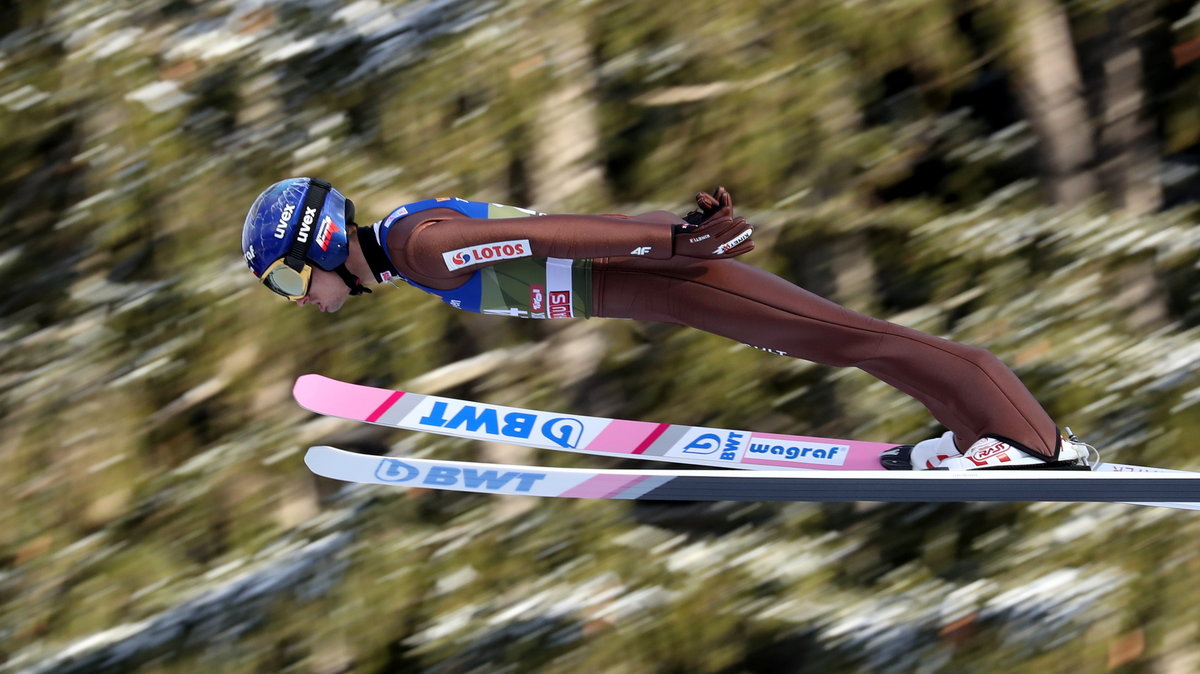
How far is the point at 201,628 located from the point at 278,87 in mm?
2190

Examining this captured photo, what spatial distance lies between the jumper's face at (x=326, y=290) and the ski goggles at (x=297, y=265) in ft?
0.07

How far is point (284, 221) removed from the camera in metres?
2.81

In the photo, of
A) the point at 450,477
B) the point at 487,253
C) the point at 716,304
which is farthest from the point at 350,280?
the point at 716,304

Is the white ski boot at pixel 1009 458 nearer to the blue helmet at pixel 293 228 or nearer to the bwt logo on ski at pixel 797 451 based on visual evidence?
the bwt logo on ski at pixel 797 451

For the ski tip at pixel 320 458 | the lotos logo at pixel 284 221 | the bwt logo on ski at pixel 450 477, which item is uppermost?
the lotos logo at pixel 284 221

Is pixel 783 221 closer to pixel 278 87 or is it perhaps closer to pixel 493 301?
pixel 493 301

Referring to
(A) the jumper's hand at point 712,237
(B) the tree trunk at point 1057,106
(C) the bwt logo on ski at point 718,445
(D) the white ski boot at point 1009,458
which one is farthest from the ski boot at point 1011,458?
(B) the tree trunk at point 1057,106

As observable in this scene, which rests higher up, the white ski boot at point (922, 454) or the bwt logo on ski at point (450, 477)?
the bwt logo on ski at point (450, 477)

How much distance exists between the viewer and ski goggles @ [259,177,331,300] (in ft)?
9.21

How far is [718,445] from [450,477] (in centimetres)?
90

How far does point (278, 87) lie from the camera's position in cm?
429

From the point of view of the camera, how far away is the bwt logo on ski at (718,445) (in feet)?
11.6

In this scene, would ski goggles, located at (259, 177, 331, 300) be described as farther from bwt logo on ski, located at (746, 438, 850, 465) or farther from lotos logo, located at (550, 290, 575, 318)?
bwt logo on ski, located at (746, 438, 850, 465)

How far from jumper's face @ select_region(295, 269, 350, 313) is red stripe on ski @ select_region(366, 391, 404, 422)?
1.75 ft
